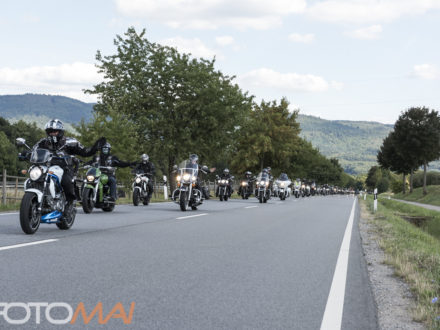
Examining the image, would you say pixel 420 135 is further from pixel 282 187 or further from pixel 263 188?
pixel 263 188

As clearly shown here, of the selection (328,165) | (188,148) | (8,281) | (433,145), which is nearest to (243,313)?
(8,281)

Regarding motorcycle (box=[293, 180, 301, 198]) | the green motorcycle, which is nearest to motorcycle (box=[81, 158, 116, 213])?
the green motorcycle

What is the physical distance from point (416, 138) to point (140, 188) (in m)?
53.8

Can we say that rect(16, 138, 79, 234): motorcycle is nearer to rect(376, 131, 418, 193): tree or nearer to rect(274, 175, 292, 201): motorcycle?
A: rect(274, 175, 292, 201): motorcycle

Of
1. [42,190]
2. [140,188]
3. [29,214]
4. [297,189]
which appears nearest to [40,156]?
[42,190]

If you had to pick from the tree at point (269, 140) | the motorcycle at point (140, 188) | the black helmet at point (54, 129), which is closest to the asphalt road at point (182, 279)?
the black helmet at point (54, 129)

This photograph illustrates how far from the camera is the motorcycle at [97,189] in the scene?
1441 cm

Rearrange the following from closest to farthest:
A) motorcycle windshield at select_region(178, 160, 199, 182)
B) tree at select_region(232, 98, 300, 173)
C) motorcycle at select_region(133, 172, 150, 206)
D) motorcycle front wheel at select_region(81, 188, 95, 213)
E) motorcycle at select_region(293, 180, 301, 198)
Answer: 1. motorcycle front wheel at select_region(81, 188, 95, 213)
2. motorcycle windshield at select_region(178, 160, 199, 182)
3. motorcycle at select_region(133, 172, 150, 206)
4. motorcycle at select_region(293, 180, 301, 198)
5. tree at select_region(232, 98, 300, 173)

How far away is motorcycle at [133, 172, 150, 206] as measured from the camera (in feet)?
65.4

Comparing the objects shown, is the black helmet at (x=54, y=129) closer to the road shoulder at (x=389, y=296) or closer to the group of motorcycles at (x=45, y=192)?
the group of motorcycles at (x=45, y=192)

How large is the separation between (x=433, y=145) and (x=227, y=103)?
37689 mm

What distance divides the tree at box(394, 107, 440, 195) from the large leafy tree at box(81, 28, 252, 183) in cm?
3450

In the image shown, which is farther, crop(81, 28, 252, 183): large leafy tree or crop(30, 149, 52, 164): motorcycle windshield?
crop(81, 28, 252, 183): large leafy tree

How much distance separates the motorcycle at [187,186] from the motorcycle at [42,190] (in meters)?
7.85
